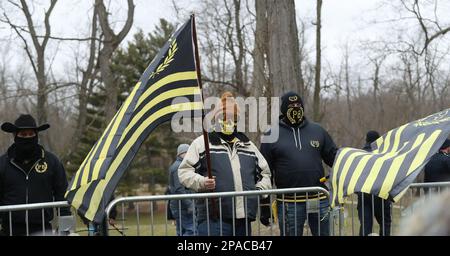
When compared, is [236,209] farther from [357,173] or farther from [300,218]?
[357,173]

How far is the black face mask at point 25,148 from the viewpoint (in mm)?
5828

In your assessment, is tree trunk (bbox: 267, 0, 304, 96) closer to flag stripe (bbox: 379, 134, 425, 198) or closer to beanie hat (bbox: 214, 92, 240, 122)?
beanie hat (bbox: 214, 92, 240, 122)

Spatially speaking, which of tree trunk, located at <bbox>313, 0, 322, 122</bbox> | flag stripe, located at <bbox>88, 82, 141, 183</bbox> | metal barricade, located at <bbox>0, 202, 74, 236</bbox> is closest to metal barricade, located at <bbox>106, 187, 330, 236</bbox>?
flag stripe, located at <bbox>88, 82, 141, 183</bbox>

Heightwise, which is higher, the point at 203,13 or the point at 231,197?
the point at 203,13

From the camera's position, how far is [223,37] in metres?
27.4

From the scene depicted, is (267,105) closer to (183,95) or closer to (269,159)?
(269,159)

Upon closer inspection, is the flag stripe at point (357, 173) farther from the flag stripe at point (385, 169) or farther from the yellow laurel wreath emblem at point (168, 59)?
the yellow laurel wreath emblem at point (168, 59)

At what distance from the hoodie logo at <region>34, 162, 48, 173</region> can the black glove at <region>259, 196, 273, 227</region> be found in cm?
208

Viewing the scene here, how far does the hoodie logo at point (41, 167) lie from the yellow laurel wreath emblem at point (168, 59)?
1.57m

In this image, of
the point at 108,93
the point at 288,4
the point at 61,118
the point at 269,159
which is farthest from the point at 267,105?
the point at 61,118

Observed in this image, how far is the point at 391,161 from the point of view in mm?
5004

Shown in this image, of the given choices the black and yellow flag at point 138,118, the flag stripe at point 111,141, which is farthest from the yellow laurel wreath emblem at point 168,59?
the flag stripe at point 111,141

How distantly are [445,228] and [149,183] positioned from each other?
126ft
